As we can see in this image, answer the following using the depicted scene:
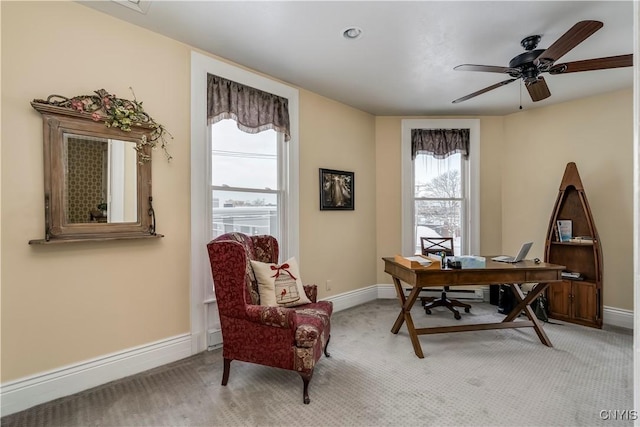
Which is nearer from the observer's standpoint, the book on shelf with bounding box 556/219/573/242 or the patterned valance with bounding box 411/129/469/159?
the book on shelf with bounding box 556/219/573/242

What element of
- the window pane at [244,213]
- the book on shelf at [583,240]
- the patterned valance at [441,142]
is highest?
the patterned valance at [441,142]

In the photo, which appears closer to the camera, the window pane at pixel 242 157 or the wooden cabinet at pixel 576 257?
the window pane at pixel 242 157

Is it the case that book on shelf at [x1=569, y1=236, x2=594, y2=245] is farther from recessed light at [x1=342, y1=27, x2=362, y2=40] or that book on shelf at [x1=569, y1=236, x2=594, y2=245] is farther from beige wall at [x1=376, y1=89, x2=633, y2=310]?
recessed light at [x1=342, y1=27, x2=362, y2=40]

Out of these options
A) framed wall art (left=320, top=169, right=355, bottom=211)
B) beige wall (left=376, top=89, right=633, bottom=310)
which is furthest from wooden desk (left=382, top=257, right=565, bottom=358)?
→ beige wall (left=376, top=89, right=633, bottom=310)

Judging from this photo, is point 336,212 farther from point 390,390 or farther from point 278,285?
point 390,390

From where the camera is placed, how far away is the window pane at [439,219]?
4633mm

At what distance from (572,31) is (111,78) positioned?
9.99 ft

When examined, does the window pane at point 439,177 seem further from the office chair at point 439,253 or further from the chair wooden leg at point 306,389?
the chair wooden leg at point 306,389

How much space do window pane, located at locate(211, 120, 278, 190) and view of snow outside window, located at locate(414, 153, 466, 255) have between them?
2313 millimetres

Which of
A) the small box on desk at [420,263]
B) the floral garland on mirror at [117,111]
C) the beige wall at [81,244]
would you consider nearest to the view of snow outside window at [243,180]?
the beige wall at [81,244]

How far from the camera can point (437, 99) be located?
397 cm

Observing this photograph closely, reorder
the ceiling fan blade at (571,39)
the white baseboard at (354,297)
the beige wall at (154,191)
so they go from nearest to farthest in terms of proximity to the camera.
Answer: the ceiling fan blade at (571,39), the beige wall at (154,191), the white baseboard at (354,297)

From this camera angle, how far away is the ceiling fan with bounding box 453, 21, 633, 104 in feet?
6.16

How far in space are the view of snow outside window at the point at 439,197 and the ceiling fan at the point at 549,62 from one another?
1905mm
